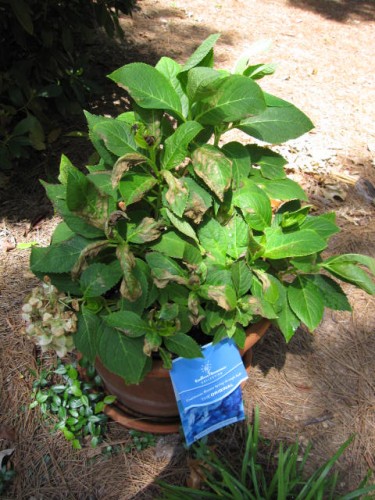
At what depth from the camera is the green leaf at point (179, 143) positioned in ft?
4.04

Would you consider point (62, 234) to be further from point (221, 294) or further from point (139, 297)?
point (221, 294)

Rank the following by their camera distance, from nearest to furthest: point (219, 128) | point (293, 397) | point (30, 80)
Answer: point (219, 128)
point (293, 397)
point (30, 80)

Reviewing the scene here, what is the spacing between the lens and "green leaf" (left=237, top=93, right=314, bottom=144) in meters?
1.33

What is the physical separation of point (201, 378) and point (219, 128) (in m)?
0.78

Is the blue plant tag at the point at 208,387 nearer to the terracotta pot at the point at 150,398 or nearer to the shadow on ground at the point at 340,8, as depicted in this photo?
the terracotta pot at the point at 150,398

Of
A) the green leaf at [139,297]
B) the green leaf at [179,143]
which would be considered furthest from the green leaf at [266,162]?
the green leaf at [139,297]

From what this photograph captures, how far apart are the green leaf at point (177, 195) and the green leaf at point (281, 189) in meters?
0.36

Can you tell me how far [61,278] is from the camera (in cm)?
131

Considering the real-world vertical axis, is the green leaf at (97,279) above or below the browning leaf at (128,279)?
below

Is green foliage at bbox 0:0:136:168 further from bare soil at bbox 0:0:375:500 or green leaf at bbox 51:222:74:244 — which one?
green leaf at bbox 51:222:74:244

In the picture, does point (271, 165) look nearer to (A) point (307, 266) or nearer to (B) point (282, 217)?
(B) point (282, 217)

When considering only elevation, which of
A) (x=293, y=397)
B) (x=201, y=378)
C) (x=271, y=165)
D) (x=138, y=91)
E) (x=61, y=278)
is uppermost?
(x=138, y=91)

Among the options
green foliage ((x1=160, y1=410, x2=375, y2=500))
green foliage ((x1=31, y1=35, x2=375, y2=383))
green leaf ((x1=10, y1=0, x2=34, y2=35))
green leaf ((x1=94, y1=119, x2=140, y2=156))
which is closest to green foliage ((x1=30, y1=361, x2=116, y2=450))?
green foliage ((x1=160, y1=410, x2=375, y2=500))

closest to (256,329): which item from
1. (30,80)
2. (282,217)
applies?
(282,217)
